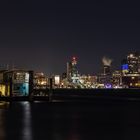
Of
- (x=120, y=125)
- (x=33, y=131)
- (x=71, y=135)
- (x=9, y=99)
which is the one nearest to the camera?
(x=71, y=135)

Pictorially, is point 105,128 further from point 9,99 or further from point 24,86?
point 24,86

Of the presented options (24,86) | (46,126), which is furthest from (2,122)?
(24,86)

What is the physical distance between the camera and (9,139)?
38000 millimetres

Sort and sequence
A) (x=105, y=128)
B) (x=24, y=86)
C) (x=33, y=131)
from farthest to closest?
(x=24, y=86) < (x=105, y=128) < (x=33, y=131)

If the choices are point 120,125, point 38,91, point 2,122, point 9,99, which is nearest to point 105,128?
point 120,125

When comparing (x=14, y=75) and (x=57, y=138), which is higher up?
(x=14, y=75)

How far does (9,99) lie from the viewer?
101 metres

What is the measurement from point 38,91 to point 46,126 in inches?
3186

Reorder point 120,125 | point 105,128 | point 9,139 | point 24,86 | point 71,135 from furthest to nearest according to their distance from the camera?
point 24,86 → point 120,125 → point 105,128 → point 71,135 → point 9,139

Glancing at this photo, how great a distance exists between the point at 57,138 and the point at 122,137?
5.26 m

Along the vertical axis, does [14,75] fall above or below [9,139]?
above

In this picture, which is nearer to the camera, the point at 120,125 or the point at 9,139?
the point at 9,139

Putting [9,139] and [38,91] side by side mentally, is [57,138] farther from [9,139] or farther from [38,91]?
[38,91]

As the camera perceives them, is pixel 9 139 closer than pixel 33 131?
Yes
